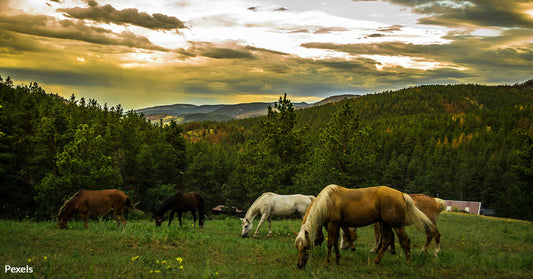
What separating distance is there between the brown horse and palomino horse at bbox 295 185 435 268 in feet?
33.1

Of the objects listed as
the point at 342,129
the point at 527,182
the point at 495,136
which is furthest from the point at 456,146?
the point at 342,129

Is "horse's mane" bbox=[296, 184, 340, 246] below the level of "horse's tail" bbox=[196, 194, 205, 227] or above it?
above

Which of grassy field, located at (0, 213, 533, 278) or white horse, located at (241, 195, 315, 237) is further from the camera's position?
white horse, located at (241, 195, 315, 237)

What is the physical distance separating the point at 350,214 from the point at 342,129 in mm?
24158

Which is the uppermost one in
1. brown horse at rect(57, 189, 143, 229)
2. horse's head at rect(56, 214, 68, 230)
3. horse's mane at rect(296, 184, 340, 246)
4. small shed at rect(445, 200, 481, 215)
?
horse's mane at rect(296, 184, 340, 246)

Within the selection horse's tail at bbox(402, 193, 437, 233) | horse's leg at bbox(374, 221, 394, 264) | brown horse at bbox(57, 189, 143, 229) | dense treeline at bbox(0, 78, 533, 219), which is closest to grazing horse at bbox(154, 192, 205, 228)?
brown horse at bbox(57, 189, 143, 229)

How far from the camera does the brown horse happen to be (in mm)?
14232

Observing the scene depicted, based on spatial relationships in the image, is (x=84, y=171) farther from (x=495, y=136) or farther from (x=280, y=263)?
(x=495, y=136)

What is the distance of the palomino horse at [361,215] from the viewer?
364 inches

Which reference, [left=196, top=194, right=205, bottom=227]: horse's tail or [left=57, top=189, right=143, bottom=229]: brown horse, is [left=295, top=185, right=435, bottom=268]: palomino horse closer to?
[left=196, top=194, right=205, bottom=227]: horse's tail

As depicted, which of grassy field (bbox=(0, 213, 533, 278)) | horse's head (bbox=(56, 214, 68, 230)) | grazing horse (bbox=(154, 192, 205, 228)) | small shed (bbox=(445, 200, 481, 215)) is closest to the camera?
grassy field (bbox=(0, 213, 533, 278))

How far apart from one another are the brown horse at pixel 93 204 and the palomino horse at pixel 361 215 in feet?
33.1

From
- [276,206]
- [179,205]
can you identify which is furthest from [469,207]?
[179,205]

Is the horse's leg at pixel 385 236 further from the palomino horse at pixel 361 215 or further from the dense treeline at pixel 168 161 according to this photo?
the dense treeline at pixel 168 161
